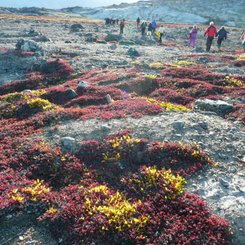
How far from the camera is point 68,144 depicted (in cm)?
1327

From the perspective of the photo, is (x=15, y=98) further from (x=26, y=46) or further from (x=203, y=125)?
(x=26, y=46)

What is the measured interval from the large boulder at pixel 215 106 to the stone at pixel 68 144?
7.93m

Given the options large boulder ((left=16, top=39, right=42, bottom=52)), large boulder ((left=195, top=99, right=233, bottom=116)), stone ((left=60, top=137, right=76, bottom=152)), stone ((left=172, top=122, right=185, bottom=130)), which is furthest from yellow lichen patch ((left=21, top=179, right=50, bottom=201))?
large boulder ((left=16, top=39, right=42, bottom=52))

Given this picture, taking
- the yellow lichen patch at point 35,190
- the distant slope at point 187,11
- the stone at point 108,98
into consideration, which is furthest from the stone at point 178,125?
the distant slope at point 187,11

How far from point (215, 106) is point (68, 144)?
8780 millimetres

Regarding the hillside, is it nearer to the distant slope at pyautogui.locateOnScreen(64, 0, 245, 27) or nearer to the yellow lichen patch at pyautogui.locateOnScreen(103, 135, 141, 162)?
the yellow lichen patch at pyautogui.locateOnScreen(103, 135, 141, 162)

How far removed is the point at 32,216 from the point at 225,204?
607 centimetres

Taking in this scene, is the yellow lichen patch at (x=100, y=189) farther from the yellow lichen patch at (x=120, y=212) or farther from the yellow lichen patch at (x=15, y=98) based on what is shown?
the yellow lichen patch at (x=15, y=98)

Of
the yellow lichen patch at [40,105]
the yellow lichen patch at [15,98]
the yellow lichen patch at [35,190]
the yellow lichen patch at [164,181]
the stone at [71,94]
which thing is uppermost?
the yellow lichen patch at [164,181]

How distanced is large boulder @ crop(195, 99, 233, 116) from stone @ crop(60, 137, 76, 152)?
312 inches

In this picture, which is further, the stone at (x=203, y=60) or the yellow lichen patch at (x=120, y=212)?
the stone at (x=203, y=60)

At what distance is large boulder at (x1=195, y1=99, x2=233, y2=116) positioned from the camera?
57.3 ft

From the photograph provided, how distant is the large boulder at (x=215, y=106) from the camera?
688 inches

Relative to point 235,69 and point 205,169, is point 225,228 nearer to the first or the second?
point 205,169
